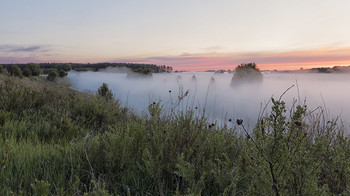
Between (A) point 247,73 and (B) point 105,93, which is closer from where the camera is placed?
(B) point 105,93

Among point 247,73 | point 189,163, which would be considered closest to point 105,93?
point 189,163

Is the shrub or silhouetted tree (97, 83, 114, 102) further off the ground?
the shrub

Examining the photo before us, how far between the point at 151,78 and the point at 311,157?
55701 millimetres

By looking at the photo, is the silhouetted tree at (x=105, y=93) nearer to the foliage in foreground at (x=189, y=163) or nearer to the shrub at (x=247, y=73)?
the foliage in foreground at (x=189, y=163)

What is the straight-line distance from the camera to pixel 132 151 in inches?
128

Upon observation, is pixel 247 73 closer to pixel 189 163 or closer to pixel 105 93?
pixel 105 93

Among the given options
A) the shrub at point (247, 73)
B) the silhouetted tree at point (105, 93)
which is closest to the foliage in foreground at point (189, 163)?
the silhouetted tree at point (105, 93)

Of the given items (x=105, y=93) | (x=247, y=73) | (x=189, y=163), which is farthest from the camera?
(x=247, y=73)

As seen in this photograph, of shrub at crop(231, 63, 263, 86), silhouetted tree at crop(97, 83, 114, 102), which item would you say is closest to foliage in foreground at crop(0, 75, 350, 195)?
silhouetted tree at crop(97, 83, 114, 102)

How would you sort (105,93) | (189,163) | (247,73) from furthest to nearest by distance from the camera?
(247,73)
(105,93)
(189,163)

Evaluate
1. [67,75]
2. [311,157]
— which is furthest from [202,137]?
[67,75]

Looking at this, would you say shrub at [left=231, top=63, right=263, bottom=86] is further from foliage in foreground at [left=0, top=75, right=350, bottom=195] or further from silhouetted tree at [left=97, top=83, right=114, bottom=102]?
foliage in foreground at [left=0, top=75, right=350, bottom=195]

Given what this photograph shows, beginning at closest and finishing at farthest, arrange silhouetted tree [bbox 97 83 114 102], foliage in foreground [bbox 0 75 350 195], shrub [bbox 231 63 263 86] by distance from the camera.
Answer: foliage in foreground [bbox 0 75 350 195] → silhouetted tree [bbox 97 83 114 102] → shrub [bbox 231 63 263 86]

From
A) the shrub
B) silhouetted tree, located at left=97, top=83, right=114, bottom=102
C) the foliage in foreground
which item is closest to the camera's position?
the foliage in foreground
